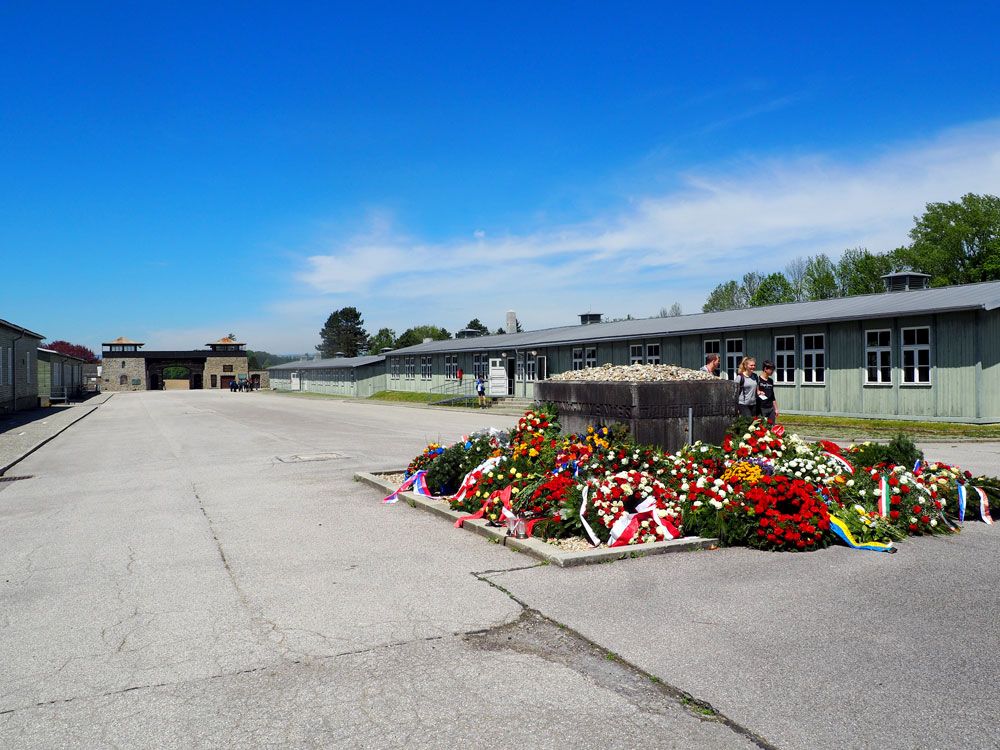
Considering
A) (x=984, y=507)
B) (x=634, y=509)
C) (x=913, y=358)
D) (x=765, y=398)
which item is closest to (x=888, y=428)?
(x=913, y=358)

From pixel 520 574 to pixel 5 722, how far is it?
11.5 feet

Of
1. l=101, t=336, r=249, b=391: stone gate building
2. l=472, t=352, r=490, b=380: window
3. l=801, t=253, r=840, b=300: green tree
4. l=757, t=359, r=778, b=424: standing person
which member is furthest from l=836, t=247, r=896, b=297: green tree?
l=101, t=336, r=249, b=391: stone gate building

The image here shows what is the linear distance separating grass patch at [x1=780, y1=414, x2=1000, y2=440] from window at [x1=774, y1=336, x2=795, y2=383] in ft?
9.38

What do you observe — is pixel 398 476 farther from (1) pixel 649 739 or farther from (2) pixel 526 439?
(1) pixel 649 739

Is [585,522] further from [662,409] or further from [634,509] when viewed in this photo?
[662,409]

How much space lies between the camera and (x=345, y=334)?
435ft

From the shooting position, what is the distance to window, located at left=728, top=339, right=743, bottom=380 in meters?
27.4

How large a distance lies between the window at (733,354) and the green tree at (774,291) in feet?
146

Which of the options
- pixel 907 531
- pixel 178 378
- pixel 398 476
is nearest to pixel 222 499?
pixel 398 476

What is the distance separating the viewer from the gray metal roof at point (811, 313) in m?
21.1

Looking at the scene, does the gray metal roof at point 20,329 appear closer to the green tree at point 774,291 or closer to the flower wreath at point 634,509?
the flower wreath at point 634,509

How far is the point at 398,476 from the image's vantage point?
38.2 ft

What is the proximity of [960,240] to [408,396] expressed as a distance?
142 feet

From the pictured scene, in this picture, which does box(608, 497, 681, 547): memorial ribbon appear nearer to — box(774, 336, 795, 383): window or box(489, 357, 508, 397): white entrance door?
box(774, 336, 795, 383): window
